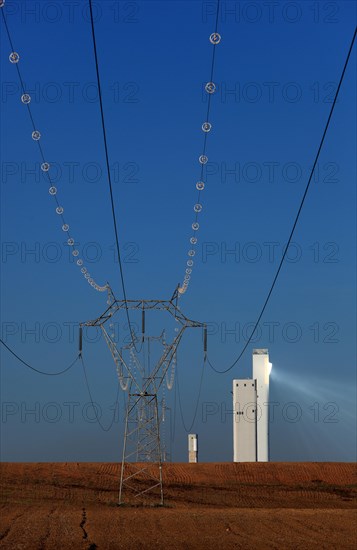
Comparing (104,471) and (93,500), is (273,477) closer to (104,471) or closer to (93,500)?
(104,471)

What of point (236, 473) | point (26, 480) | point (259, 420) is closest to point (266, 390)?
point (259, 420)

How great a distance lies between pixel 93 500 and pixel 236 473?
19231 mm

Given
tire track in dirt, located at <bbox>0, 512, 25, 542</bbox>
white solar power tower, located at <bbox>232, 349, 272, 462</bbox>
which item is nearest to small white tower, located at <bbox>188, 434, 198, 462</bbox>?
white solar power tower, located at <bbox>232, 349, 272, 462</bbox>

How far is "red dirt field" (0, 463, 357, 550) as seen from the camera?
119 ft

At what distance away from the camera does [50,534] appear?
123 feet

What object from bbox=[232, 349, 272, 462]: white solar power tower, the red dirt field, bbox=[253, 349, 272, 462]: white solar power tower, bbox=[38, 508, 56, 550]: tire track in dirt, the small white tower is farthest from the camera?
bbox=[253, 349, 272, 462]: white solar power tower

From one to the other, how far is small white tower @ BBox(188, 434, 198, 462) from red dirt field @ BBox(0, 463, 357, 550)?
2341cm

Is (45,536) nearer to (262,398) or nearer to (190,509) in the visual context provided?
(190,509)

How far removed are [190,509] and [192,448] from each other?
53.4 metres

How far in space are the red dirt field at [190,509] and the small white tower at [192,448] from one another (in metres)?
23.4

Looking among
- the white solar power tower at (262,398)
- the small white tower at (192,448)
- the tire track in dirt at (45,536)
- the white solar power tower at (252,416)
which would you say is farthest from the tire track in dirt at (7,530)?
the white solar power tower at (262,398)

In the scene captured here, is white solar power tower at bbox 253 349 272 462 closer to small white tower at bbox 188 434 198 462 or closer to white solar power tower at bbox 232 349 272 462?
white solar power tower at bbox 232 349 272 462

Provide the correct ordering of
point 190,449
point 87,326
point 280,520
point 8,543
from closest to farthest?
1. point 8,543
2. point 280,520
3. point 87,326
4. point 190,449

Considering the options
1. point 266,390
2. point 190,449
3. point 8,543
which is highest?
point 266,390
